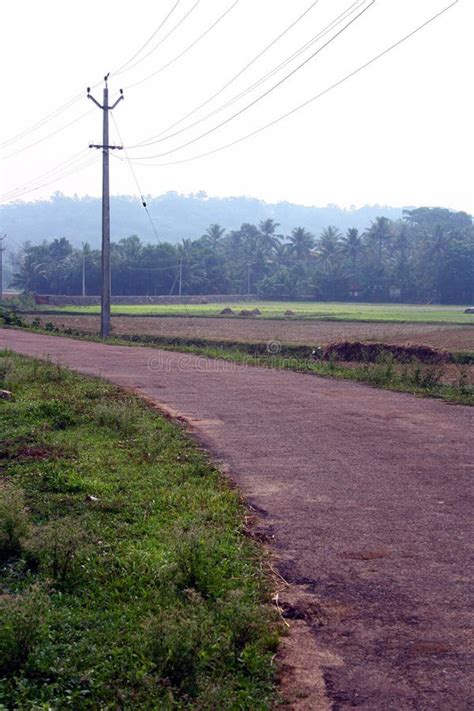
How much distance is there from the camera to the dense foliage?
8450cm

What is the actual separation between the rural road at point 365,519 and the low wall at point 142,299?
66062mm

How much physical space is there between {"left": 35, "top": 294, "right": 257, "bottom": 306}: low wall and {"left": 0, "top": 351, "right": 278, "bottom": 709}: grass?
71.3 metres

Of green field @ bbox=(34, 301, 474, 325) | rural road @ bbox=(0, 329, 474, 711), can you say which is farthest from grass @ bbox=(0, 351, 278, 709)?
green field @ bbox=(34, 301, 474, 325)

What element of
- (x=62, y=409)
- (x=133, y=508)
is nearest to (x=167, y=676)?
(x=133, y=508)

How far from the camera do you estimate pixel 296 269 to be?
98688mm

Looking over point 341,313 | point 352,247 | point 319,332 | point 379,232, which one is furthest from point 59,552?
point 379,232

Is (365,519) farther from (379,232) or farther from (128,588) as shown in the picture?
(379,232)

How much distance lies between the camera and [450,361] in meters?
23.1

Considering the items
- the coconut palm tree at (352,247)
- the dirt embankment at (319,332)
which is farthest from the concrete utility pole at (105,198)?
the coconut palm tree at (352,247)

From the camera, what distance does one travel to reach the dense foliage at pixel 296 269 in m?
84.5

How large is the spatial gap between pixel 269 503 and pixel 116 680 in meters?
3.26

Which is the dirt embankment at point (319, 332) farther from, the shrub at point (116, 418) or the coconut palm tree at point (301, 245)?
the coconut palm tree at point (301, 245)

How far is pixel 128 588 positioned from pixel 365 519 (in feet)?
7.42

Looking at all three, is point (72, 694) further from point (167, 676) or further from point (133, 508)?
point (133, 508)
